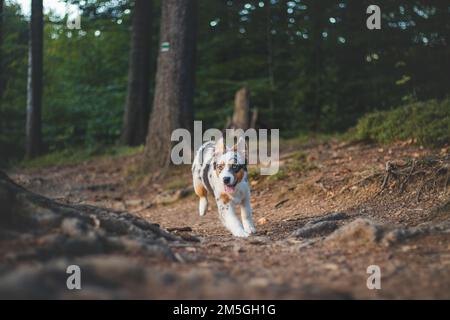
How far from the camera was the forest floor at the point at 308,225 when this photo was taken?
413cm

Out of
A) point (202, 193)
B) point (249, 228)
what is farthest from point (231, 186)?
point (202, 193)

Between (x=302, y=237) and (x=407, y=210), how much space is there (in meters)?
2.06

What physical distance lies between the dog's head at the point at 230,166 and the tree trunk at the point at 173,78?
5128mm

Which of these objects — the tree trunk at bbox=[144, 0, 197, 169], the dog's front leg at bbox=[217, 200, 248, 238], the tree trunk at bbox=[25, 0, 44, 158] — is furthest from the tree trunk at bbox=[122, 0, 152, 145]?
the dog's front leg at bbox=[217, 200, 248, 238]

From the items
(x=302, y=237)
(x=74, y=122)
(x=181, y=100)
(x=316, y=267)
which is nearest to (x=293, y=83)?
(x=181, y=100)

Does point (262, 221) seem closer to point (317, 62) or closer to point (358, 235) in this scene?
point (358, 235)

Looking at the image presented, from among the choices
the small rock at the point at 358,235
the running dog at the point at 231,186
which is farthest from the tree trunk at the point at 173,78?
the small rock at the point at 358,235

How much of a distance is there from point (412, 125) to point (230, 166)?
5.28m

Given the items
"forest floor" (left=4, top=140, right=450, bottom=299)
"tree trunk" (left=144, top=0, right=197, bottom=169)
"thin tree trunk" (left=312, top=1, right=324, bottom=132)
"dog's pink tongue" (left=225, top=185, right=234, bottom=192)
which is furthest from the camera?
"thin tree trunk" (left=312, top=1, right=324, bottom=132)

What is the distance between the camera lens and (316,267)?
4848mm

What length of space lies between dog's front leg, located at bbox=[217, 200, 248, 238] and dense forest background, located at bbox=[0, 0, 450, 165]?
33.7 ft

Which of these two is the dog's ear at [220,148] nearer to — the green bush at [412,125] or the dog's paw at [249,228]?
the dog's paw at [249,228]

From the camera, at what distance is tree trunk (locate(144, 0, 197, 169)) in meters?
13.1

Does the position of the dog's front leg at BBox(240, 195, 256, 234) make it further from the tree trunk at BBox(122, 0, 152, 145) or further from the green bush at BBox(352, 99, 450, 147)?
the tree trunk at BBox(122, 0, 152, 145)
